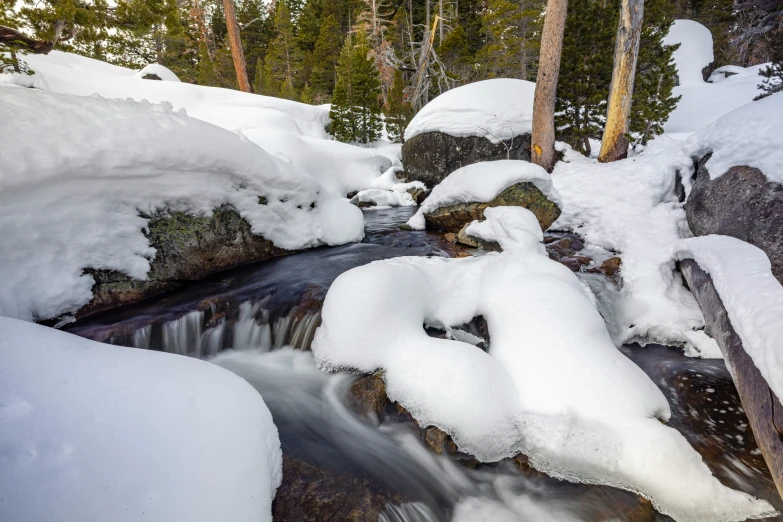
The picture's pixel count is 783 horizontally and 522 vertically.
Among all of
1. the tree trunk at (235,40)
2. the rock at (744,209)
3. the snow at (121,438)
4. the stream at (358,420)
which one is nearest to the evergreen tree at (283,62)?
the tree trunk at (235,40)

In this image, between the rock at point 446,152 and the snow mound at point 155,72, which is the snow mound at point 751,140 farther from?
the snow mound at point 155,72

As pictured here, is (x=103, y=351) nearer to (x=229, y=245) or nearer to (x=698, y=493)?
(x=229, y=245)


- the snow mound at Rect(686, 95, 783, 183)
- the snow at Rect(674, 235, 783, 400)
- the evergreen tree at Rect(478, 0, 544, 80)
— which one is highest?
the evergreen tree at Rect(478, 0, 544, 80)

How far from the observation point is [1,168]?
2715 millimetres

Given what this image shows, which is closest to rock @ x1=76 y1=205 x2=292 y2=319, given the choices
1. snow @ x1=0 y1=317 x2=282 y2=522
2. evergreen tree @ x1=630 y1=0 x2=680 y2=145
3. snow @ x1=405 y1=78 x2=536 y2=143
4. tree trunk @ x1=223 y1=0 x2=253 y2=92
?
snow @ x1=0 y1=317 x2=282 y2=522

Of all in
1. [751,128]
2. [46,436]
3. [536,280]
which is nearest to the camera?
[46,436]

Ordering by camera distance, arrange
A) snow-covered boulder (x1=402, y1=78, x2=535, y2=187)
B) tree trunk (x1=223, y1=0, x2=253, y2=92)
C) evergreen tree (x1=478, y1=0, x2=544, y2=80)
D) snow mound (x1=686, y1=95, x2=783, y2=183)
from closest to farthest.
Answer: snow mound (x1=686, y1=95, x2=783, y2=183) → snow-covered boulder (x1=402, y1=78, x2=535, y2=187) → evergreen tree (x1=478, y1=0, x2=544, y2=80) → tree trunk (x1=223, y1=0, x2=253, y2=92)

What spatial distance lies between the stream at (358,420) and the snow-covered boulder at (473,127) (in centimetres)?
676

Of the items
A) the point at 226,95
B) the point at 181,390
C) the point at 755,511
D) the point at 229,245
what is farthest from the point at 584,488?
the point at 226,95

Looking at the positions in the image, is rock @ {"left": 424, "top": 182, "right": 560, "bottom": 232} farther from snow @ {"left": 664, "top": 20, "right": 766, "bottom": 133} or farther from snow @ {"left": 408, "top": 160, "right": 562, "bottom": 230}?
snow @ {"left": 664, "top": 20, "right": 766, "bottom": 133}

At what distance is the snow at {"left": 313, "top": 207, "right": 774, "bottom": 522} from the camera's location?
191cm

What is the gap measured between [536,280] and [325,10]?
102 feet

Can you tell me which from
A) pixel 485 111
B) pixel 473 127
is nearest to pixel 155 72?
pixel 473 127

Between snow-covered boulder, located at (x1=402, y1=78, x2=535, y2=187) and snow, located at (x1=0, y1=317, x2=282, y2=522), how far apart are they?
29.3 feet
